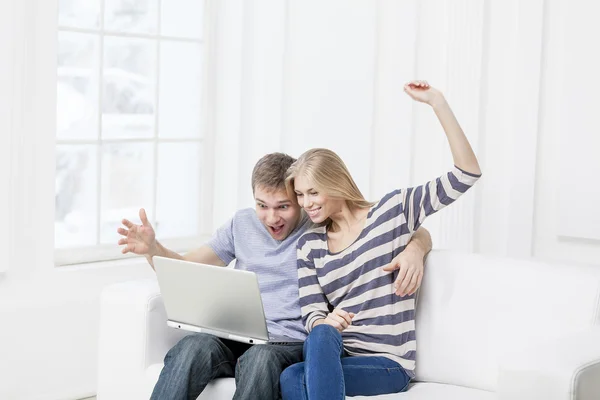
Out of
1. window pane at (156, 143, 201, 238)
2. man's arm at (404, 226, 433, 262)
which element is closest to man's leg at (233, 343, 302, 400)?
man's arm at (404, 226, 433, 262)

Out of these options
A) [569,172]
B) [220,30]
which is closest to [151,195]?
[220,30]

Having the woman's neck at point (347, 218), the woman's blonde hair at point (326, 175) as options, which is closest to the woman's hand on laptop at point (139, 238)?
the woman's blonde hair at point (326, 175)

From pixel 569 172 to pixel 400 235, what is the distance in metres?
0.90

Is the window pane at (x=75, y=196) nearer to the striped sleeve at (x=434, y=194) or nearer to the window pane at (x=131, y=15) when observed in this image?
the window pane at (x=131, y=15)

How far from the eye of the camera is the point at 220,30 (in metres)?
4.07

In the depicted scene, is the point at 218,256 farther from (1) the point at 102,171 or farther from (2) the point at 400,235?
(1) the point at 102,171

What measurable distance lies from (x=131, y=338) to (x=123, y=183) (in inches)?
55.0

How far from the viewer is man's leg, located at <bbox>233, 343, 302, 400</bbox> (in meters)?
2.21

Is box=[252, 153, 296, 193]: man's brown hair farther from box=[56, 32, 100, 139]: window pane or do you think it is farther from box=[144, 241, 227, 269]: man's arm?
box=[56, 32, 100, 139]: window pane

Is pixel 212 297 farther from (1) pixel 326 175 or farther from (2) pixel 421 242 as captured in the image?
(2) pixel 421 242

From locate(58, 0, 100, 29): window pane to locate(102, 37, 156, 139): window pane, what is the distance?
0.11 meters

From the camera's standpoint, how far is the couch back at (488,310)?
2.31m

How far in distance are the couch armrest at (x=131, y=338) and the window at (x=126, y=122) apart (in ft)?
3.43

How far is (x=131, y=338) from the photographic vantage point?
8.35ft
